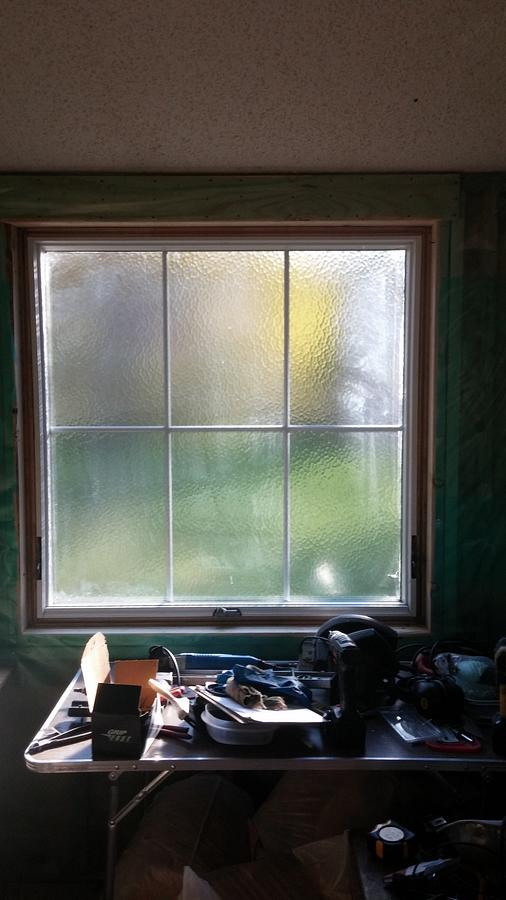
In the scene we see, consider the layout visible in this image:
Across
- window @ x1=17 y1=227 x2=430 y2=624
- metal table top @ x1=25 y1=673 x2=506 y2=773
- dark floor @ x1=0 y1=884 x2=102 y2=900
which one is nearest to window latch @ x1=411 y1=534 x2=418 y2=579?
window @ x1=17 y1=227 x2=430 y2=624

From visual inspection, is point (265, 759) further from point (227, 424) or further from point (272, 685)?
point (227, 424)

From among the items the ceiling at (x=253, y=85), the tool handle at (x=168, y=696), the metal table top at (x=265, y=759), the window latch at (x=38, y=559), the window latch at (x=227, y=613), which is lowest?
the metal table top at (x=265, y=759)

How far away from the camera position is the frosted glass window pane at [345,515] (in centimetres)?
237

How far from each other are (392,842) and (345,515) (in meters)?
1.01

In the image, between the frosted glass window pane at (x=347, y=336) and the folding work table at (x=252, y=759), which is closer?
the folding work table at (x=252, y=759)

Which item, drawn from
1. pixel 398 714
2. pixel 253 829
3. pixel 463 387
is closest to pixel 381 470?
pixel 463 387

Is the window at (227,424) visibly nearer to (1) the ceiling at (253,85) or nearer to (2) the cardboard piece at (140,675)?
(1) the ceiling at (253,85)

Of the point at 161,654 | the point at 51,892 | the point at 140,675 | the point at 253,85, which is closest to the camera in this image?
the point at 253,85

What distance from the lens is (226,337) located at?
2.35m

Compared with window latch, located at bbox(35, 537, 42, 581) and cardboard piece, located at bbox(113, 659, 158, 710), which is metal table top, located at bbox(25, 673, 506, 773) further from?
window latch, located at bbox(35, 537, 42, 581)

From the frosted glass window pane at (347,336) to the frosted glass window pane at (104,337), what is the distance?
0.48 metres

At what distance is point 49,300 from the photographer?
233 centimetres

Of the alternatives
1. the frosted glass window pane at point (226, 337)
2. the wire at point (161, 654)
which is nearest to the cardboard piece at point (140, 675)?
the wire at point (161, 654)

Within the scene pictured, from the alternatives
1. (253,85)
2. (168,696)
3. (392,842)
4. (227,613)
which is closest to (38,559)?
(227,613)
